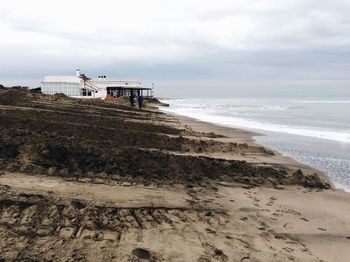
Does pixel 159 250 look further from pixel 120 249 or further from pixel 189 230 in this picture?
pixel 189 230

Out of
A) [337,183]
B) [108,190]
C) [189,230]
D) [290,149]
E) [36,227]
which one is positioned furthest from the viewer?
[290,149]

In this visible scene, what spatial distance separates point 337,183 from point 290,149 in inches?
254

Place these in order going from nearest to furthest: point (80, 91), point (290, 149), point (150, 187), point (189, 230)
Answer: point (189, 230) < point (150, 187) < point (290, 149) < point (80, 91)

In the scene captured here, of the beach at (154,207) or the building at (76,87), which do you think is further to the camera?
the building at (76,87)

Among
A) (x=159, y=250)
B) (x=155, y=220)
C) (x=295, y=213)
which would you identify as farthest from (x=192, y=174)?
(x=159, y=250)

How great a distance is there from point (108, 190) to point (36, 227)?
2379 millimetres

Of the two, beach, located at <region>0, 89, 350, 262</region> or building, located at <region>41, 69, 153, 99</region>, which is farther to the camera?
building, located at <region>41, 69, 153, 99</region>

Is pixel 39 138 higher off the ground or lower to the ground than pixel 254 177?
higher

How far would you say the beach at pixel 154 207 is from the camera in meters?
5.36

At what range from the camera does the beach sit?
5363mm

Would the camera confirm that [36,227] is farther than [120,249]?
Yes

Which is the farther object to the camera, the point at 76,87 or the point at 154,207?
the point at 76,87

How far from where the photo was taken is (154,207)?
7.10 metres

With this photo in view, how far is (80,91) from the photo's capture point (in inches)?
2773
